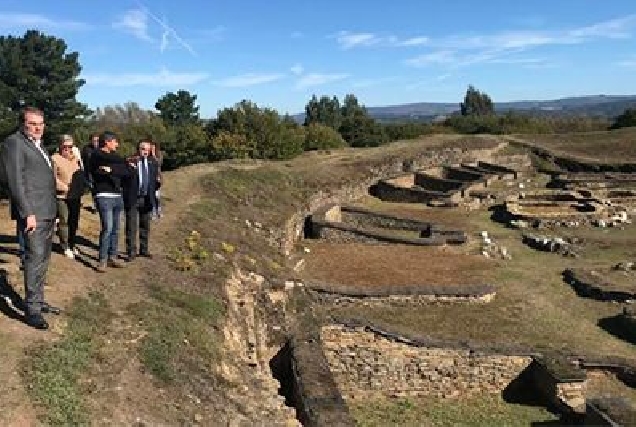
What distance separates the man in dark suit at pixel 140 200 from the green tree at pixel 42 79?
42.4 m

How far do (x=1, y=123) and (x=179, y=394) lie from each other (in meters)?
39.8

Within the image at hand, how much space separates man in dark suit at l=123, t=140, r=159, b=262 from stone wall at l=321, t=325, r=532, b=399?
3.54 meters

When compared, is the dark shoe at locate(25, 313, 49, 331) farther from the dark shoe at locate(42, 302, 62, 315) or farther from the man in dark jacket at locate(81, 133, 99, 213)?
the man in dark jacket at locate(81, 133, 99, 213)

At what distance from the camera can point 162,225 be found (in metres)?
15.1

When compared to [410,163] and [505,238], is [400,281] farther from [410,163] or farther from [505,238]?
[410,163]

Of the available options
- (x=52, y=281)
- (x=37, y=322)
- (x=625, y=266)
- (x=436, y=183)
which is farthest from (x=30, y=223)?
(x=436, y=183)

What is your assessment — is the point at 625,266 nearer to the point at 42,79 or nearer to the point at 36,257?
the point at 36,257

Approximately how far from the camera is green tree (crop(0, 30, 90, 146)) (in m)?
52.3

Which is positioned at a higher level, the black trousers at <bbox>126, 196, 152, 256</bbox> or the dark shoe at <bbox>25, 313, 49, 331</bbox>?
the black trousers at <bbox>126, 196, 152, 256</bbox>

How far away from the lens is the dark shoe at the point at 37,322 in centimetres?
745

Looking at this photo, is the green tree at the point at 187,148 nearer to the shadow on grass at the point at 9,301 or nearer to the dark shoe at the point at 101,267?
the dark shoe at the point at 101,267

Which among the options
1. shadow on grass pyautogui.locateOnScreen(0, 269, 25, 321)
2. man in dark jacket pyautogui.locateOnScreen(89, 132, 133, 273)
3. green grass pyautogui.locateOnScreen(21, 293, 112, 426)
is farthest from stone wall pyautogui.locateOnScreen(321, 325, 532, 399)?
shadow on grass pyautogui.locateOnScreen(0, 269, 25, 321)

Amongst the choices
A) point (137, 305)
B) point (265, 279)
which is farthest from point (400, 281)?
point (137, 305)

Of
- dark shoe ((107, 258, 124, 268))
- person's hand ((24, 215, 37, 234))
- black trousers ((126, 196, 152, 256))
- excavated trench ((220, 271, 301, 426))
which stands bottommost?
excavated trench ((220, 271, 301, 426))
